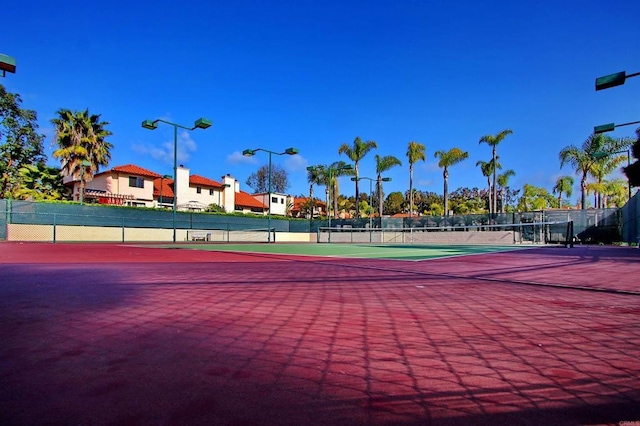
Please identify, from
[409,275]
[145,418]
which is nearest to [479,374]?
[145,418]

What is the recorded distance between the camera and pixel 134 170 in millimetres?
40219

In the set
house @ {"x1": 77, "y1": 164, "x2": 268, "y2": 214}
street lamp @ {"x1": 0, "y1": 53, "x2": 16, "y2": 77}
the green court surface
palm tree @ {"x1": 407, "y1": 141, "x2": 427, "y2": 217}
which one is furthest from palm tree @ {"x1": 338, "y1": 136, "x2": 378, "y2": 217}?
street lamp @ {"x1": 0, "y1": 53, "x2": 16, "y2": 77}

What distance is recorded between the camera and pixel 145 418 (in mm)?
1776

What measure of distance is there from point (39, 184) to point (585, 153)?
5312 centimetres

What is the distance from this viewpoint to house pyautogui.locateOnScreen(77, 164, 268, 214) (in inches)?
1485

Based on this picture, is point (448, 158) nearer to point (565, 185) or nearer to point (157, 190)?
point (565, 185)

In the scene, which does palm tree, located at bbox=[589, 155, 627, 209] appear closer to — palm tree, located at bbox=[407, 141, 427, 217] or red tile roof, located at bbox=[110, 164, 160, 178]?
palm tree, located at bbox=[407, 141, 427, 217]

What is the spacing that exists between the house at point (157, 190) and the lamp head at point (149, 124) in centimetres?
1222

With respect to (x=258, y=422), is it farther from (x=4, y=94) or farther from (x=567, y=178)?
(x=567, y=178)

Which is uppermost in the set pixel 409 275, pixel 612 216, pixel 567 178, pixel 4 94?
pixel 4 94

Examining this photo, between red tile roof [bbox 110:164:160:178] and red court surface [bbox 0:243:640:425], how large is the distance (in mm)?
37670

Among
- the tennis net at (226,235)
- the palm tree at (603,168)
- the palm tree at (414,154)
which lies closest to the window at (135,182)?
the tennis net at (226,235)

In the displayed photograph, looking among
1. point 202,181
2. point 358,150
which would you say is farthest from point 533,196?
point 202,181

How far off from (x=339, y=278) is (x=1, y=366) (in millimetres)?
5142
